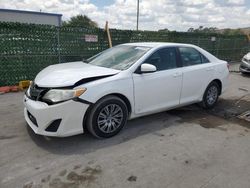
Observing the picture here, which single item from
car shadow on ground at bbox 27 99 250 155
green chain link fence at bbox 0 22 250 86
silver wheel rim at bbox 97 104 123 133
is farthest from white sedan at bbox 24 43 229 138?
green chain link fence at bbox 0 22 250 86

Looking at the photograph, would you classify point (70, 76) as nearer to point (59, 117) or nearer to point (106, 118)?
point (59, 117)

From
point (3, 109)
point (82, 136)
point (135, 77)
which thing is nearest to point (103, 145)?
point (82, 136)

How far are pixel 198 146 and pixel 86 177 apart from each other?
1813mm

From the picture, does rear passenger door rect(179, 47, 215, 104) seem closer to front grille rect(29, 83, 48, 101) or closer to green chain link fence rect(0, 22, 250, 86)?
front grille rect(29, 83, 48, 101)

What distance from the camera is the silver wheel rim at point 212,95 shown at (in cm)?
541

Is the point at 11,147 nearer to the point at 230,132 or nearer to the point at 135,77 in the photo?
the point at 135,77

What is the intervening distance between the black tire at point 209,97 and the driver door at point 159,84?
97 centimetres

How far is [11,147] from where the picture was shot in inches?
137

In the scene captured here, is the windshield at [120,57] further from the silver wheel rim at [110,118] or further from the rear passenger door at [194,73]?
the rear passenger door at [194,73]

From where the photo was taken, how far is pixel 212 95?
5.51 m

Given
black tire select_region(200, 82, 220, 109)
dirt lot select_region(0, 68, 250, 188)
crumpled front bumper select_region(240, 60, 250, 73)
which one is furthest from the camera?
crumpled front bumper select_region(240, 60, 250, 73)

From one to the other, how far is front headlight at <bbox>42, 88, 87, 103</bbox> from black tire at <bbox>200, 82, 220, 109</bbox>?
3113 millimetres

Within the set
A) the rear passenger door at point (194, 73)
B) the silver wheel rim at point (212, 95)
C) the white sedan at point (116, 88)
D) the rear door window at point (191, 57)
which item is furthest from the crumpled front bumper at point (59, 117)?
the silver wheel rim at point (212, 95)

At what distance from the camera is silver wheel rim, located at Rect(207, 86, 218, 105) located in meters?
5.41
